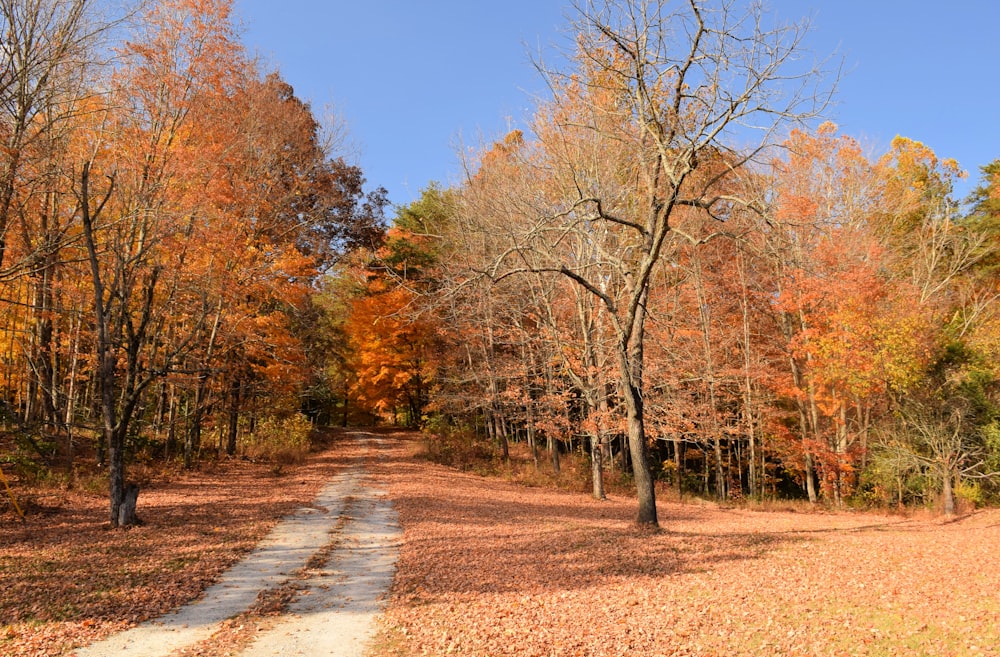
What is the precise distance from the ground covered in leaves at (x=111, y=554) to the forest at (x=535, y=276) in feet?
3.33

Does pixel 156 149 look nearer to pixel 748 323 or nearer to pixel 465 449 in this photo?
pixel 465 449

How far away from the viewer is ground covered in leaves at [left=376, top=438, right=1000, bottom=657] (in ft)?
17.9

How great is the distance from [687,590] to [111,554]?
783 cm

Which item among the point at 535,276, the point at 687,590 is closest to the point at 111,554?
the point at 687,590

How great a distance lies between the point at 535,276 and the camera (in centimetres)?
1981

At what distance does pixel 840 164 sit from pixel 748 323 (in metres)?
7.69

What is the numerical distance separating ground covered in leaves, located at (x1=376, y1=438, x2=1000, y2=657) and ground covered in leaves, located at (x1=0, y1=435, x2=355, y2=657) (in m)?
2.70

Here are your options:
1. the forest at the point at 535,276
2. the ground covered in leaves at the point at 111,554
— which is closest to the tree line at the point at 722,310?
the forest at the point at 535,276

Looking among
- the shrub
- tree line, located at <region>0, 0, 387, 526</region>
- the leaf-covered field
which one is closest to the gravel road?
the leaf-covered field

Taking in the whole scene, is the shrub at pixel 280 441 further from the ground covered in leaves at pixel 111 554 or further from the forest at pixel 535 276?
the ground covered in leaves at pixel 111 554

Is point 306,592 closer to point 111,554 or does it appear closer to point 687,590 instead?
point 111,554

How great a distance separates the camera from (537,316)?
20.6m

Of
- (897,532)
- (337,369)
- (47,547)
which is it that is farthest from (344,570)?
(337,369)

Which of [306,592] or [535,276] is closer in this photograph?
[306,592]
